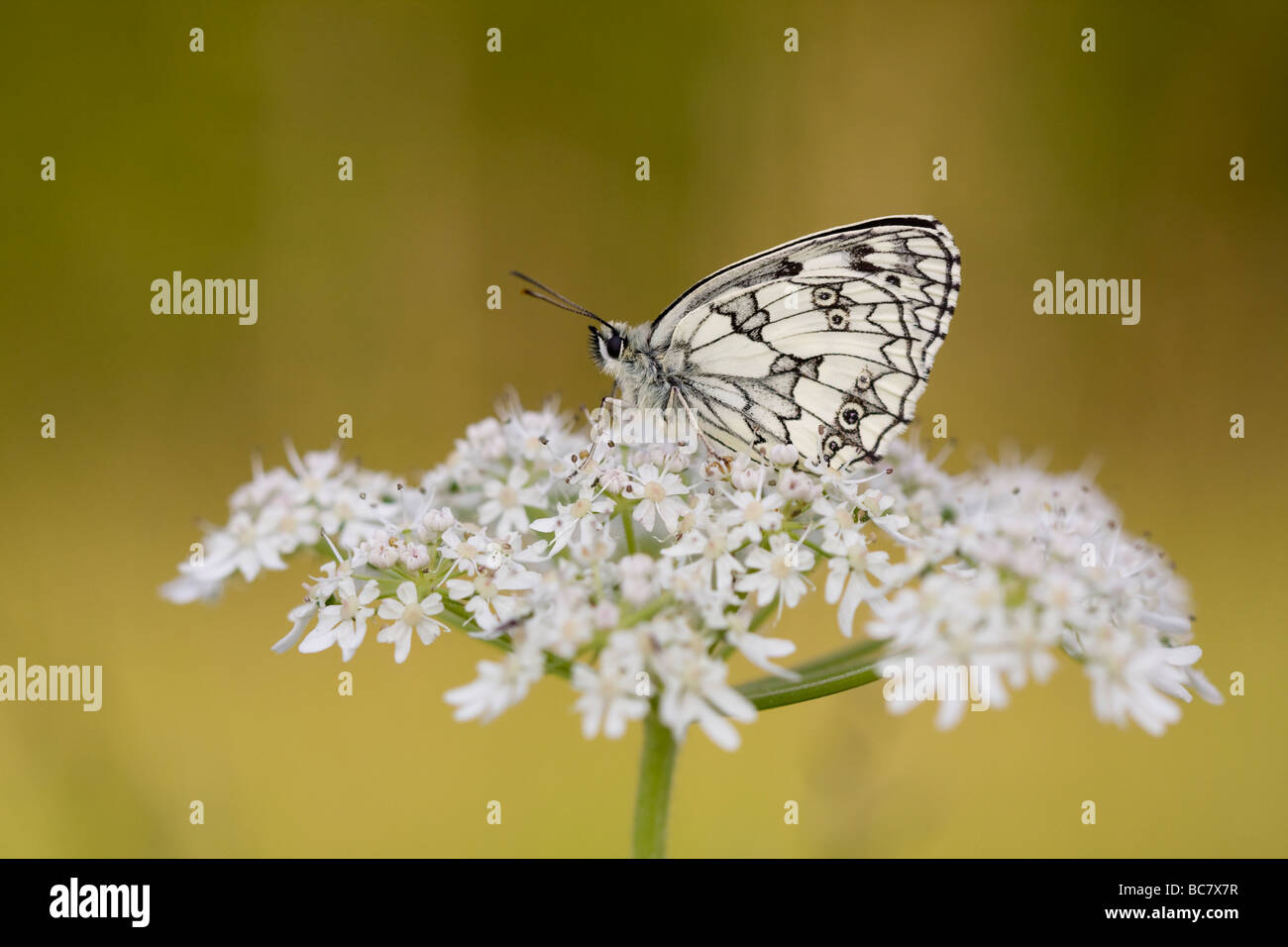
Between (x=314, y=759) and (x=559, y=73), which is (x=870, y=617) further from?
(x=559, y=73)

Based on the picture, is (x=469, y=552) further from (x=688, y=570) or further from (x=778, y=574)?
(x=778, y=574)

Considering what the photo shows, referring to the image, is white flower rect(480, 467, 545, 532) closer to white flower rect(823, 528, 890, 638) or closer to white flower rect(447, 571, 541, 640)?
white flower rect(447, 571, 541, 640)

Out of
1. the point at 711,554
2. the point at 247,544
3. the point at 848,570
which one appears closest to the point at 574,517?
the point at 711,554

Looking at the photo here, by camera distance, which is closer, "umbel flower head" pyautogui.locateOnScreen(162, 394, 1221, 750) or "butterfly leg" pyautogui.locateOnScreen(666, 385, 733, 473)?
"umbel flower head" pyautogui.locateOnScreen(162, 394, 1221, 750)

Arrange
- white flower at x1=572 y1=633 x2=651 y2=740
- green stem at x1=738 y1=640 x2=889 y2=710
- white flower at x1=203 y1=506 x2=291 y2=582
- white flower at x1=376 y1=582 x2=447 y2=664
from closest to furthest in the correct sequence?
white flower at x1=572 y1=633 x2=651 y2=740 → green stem at x1=738 y1=640 x2=889 y2=710 → white flower at x1=376 y1=582 x2=447 y2=664 → white flower at x1=203 y1=506 x2=291 y2=582

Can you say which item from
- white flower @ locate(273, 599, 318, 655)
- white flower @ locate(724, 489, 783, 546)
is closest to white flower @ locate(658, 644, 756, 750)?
white flower @ locate(724, 489, 783, 546)

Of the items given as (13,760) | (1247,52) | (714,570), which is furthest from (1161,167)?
(13,760)

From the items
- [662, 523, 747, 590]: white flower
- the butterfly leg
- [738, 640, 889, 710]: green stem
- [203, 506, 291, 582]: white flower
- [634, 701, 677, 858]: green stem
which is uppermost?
the butterfly leg

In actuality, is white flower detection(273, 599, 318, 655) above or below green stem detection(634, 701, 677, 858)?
above
